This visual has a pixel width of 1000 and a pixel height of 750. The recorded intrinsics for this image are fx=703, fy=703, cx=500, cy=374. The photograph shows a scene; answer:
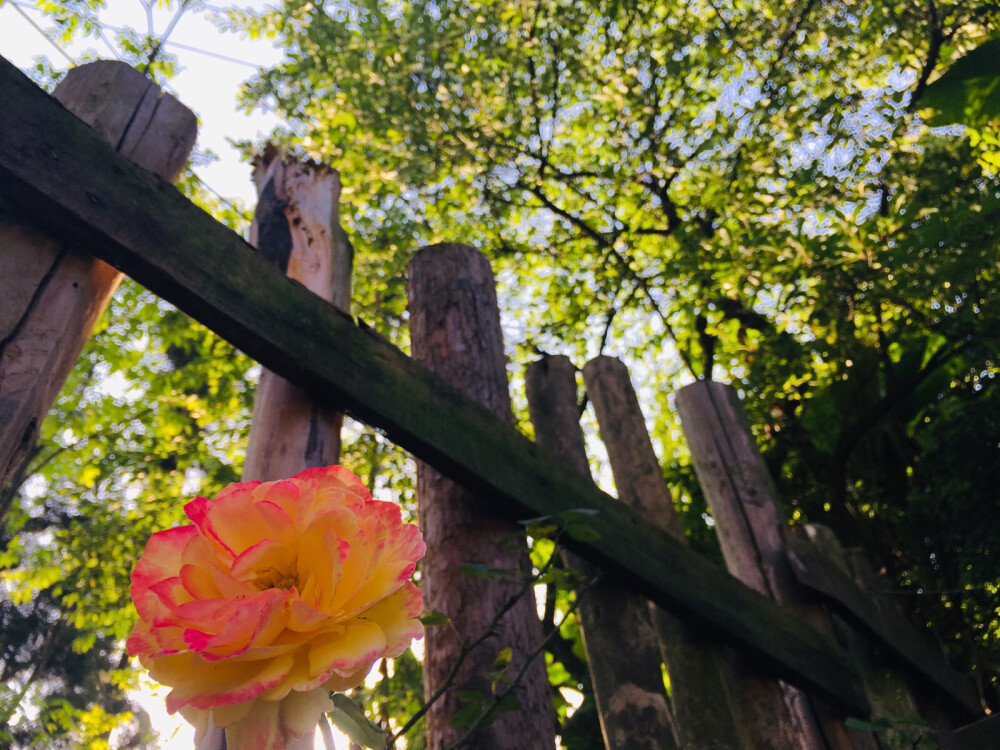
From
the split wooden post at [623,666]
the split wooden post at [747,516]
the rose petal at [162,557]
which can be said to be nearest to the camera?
the rose petal at [162,557]

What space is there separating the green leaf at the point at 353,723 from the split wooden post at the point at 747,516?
194 cm

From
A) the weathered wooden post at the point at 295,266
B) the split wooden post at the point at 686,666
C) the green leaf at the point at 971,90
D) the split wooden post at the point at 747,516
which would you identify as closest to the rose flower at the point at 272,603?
the weathered wooden post at the point at 295,266

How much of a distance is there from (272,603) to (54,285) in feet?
4.21

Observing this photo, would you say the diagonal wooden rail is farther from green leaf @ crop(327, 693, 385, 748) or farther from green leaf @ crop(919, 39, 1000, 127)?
green leaf @ crop(919, 39, 1000, 127)

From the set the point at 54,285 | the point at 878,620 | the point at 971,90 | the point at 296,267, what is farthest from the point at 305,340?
the point at 971,90

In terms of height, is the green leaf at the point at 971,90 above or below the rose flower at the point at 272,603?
above

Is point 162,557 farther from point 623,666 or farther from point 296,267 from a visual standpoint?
point 623,666

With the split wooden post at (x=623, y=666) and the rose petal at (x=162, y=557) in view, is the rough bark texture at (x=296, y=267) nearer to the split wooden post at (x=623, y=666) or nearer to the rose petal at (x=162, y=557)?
the split wooden post at (x=623, y=666)

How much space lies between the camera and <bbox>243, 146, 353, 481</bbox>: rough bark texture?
1636mm

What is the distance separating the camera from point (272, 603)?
0.49 meters

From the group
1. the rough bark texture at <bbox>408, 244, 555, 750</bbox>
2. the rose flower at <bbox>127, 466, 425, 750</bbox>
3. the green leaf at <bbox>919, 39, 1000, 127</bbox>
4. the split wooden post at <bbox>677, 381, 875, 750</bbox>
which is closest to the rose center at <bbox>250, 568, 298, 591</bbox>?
the rose flower at <bbox>127, 466, 425, 750</bbox>

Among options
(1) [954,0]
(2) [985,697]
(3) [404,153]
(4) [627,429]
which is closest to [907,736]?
(4) [627,429]

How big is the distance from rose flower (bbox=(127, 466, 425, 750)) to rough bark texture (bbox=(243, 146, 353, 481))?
1.04 m

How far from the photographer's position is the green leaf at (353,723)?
2.05 ft
